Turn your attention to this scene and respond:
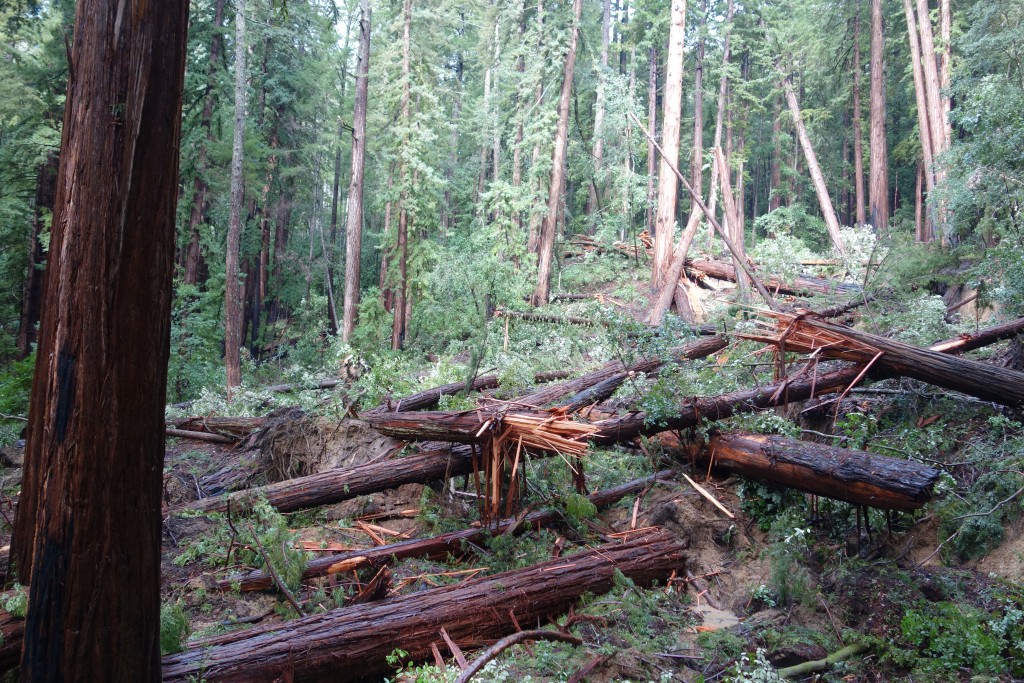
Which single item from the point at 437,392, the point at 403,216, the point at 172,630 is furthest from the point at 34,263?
the point at 172,630

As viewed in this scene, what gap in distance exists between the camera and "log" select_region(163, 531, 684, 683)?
3.84 m

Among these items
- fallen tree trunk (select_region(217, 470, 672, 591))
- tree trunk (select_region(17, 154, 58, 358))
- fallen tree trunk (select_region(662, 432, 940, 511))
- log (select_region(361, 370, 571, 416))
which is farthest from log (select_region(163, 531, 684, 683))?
tree trunk (select_region(17, 154, 58, 358))

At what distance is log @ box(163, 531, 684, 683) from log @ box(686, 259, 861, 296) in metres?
11.7

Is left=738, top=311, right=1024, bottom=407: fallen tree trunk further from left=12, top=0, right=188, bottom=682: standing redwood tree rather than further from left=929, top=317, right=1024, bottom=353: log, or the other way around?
left=12, top=0, right=188, bottom=682: standing redwood tree

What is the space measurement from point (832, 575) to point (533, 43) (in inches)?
722

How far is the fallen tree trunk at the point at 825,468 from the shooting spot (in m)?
5.26

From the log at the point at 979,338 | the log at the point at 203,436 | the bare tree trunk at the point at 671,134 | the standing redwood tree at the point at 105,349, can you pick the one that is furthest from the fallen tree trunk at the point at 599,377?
the bare tree trunk at the point at 671,134

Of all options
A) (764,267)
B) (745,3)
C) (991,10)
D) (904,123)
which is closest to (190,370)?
(764,267)

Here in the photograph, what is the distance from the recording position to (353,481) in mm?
6609

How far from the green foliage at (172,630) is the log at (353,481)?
2335 millimetres

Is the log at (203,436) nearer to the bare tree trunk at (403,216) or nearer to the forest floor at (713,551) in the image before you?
the forest floor at (713,551)

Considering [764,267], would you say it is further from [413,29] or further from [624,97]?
[413,29]

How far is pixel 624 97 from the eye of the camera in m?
20.9

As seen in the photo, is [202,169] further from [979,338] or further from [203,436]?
[979,338]
